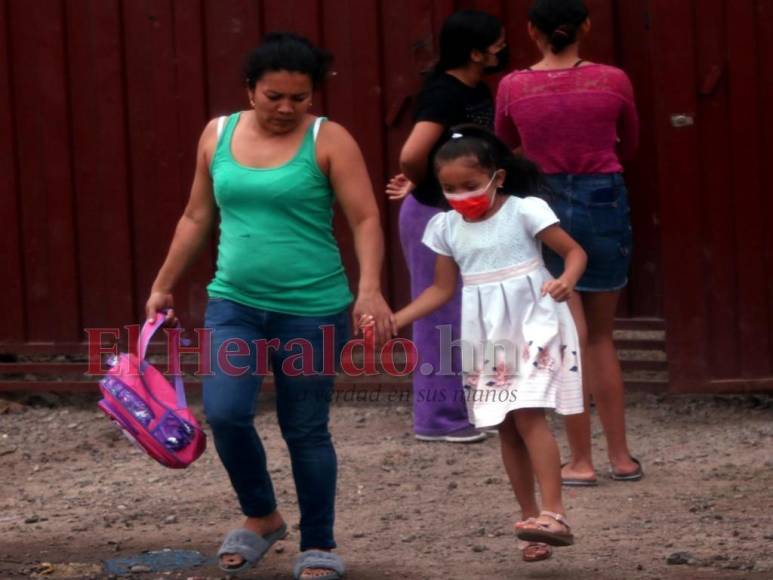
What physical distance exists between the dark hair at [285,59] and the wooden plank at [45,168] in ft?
9.13

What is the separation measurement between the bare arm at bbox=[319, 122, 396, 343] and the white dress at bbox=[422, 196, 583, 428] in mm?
315

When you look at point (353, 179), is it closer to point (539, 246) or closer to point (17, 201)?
point (539, 246)

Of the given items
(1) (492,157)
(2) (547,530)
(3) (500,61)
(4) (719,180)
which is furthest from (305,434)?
(4) (719,180)

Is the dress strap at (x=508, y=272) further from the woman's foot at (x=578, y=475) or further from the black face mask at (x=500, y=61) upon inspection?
the black face mask at (x=500, y=61)

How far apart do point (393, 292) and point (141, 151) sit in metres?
1.31

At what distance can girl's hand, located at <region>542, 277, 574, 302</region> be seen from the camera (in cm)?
501

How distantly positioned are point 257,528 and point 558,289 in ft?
4.01

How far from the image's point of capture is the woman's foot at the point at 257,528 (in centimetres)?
522

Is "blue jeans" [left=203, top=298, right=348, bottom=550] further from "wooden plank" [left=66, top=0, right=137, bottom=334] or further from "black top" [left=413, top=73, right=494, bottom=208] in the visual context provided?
"wooden plank" [left=66, top=0, right=137, bottom=334]

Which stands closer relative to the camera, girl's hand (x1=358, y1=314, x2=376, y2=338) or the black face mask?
girl's hand (x1=358, y1=314, x2=376, y2=338)

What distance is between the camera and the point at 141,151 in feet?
25.1

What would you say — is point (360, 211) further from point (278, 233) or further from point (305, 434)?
point (305, 434)

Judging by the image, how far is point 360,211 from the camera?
5.07 m

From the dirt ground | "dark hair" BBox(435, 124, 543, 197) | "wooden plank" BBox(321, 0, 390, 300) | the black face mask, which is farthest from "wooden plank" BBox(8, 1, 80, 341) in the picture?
"dark hair" BBox(435, 124, 543, 197)
